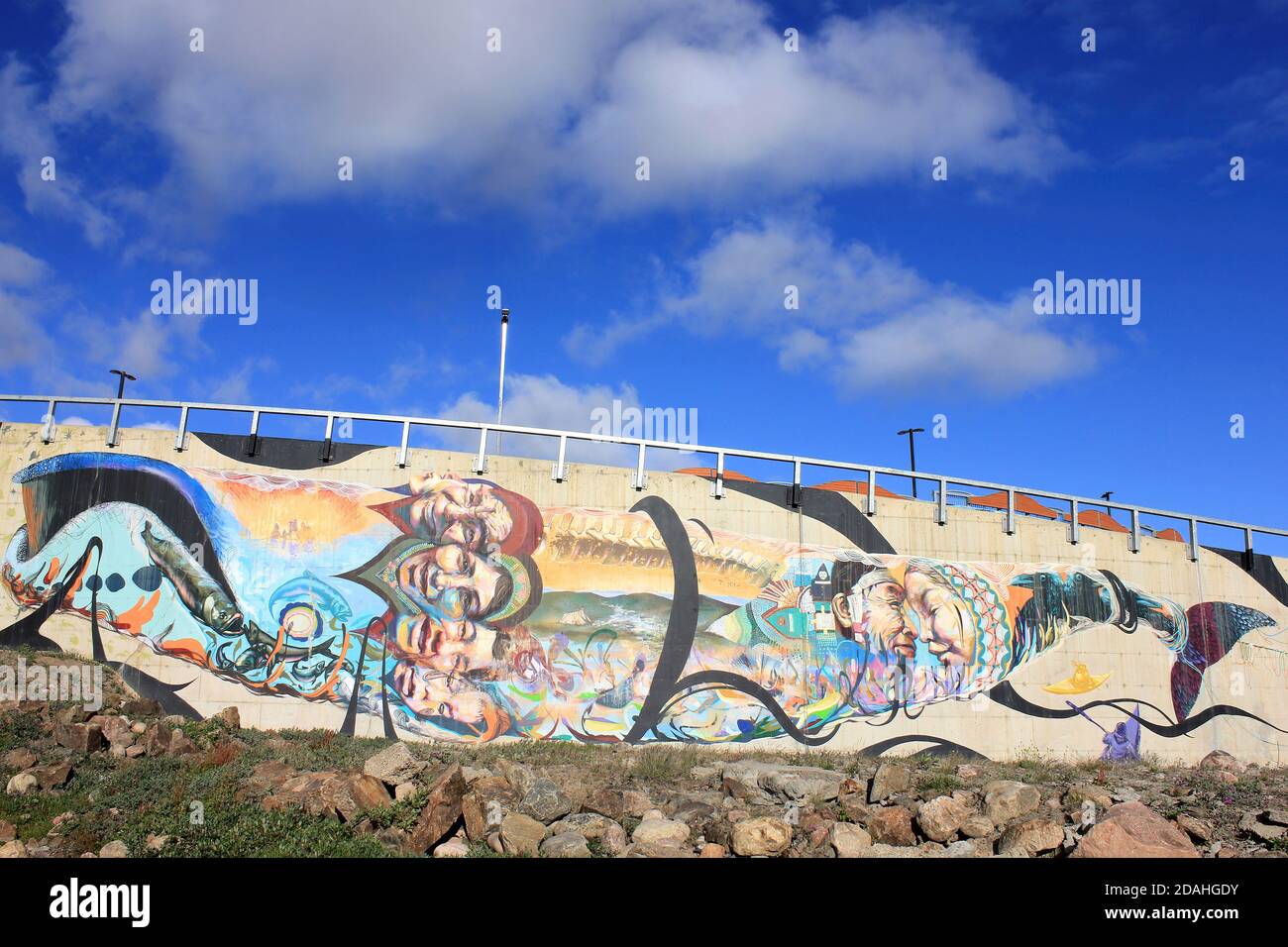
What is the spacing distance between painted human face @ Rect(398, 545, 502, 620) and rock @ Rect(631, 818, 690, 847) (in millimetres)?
8730

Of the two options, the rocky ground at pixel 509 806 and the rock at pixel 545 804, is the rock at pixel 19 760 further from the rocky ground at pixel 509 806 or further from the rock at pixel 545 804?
the rock at pixel 545 804

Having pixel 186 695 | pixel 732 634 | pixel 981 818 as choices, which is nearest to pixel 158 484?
pixel 186 695

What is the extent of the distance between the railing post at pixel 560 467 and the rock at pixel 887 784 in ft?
32.2

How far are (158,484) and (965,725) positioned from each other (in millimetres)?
20131

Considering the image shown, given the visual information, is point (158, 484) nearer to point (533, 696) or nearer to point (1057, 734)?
Result: point (533, 696)

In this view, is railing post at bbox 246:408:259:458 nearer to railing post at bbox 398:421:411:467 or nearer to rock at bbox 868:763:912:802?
railing post at bbox 398:421:411:467

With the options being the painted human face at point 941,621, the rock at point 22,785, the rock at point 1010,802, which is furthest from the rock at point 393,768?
the painted human face at point 941,621

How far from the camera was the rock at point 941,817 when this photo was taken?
12.7 m

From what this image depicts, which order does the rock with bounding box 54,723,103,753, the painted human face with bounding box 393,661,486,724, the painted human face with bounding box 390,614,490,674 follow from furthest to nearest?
the painted human face with bounding box 390,614,490,674
the painted human face with bounding box 393,661,486,724
the rock with bounding box 54,723,103,753

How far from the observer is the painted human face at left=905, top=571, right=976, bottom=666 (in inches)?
883

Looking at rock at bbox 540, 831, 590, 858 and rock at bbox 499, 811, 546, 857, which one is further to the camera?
rock at bbox 499, 811, 546, 857

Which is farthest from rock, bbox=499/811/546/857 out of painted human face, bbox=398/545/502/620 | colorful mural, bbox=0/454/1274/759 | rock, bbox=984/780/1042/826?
painted human face, bbox=398/545/502/620

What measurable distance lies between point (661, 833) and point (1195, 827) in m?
7.56
